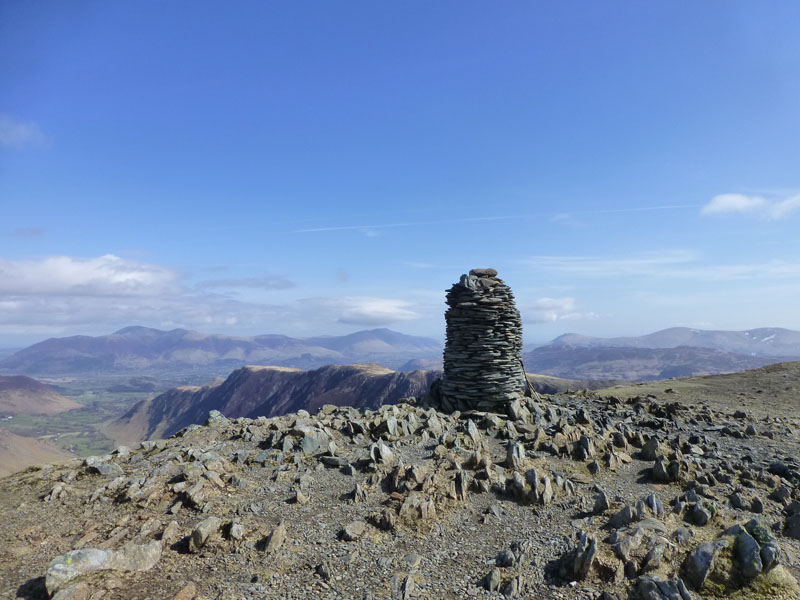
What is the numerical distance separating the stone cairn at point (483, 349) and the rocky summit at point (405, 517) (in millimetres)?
3510

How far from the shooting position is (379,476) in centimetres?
1243

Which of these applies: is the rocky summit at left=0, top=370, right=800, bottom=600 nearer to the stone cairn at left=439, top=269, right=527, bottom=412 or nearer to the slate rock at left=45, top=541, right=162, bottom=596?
the slate rock at left=45, top=541, right=162, bottom=596

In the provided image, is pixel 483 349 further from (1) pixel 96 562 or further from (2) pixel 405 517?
(1) pixel 96 562

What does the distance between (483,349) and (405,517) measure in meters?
12.1

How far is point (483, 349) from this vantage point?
21234 millimetres

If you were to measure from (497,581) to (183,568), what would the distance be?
6.10 meters

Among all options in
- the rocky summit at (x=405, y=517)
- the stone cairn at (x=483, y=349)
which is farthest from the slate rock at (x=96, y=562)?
the stone cairn at (x=483, y=349)

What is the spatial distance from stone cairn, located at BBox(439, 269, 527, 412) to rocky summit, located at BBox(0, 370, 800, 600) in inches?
138

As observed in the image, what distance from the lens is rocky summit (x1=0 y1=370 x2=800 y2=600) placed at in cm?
782

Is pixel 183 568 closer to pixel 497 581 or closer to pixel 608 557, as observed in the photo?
pixel 497 581

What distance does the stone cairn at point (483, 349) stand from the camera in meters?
21.0

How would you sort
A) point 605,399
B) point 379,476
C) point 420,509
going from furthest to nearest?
1. point 605,399
2. point 379,476
3. point 420,509

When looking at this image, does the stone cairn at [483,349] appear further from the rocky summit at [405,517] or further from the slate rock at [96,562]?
the slate rock at [96,562]

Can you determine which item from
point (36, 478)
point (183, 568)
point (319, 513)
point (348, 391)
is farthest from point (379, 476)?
point (348, 391)
